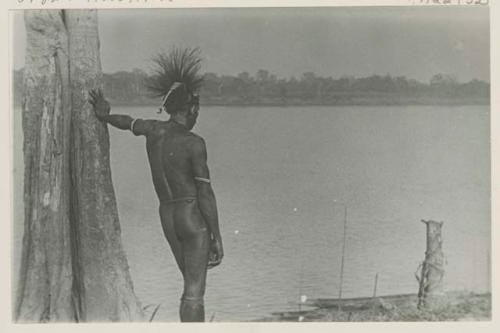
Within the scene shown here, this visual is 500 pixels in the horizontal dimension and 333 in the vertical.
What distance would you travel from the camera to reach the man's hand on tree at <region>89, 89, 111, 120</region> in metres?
4.09

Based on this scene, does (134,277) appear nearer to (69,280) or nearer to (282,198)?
(69,280)

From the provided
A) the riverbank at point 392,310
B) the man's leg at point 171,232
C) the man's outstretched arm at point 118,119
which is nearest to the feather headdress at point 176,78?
the man's outstretched arm at point 118,119

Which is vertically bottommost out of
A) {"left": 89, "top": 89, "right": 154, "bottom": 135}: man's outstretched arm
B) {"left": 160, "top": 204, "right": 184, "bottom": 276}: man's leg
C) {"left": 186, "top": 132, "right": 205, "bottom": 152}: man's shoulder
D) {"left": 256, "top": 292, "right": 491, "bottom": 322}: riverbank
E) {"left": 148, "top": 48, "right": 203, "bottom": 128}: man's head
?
{"left": 256, "top": 292, "right": 491, "bottom": 322}: riverbank

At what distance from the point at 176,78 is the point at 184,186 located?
52 cm

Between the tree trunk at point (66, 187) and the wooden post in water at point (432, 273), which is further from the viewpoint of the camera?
the wooden post in water at point (432, 273)

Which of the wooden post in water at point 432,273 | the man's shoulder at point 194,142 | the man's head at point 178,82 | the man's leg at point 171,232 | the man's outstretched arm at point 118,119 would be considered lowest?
the wooden post in water at point 432,273

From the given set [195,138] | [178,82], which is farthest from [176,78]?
[195,138]

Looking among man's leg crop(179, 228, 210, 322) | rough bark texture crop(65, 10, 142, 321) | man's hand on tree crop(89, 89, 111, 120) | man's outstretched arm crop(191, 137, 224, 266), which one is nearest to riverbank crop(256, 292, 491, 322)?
man's leg crop(179, 228, 210, 322)

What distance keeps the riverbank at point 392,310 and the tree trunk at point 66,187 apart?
0.85 meters

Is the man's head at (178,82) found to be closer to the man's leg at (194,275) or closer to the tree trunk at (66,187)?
the tree trunk at (66,187)

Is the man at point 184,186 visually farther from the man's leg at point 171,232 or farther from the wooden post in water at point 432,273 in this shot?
the wooden post in water at point 432,273

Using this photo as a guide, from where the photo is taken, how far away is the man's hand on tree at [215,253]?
13.6 ft

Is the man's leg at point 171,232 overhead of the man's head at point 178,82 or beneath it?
beneath

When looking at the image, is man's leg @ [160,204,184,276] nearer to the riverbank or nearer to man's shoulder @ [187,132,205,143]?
man's shoulder @ [187,132,205,143]
